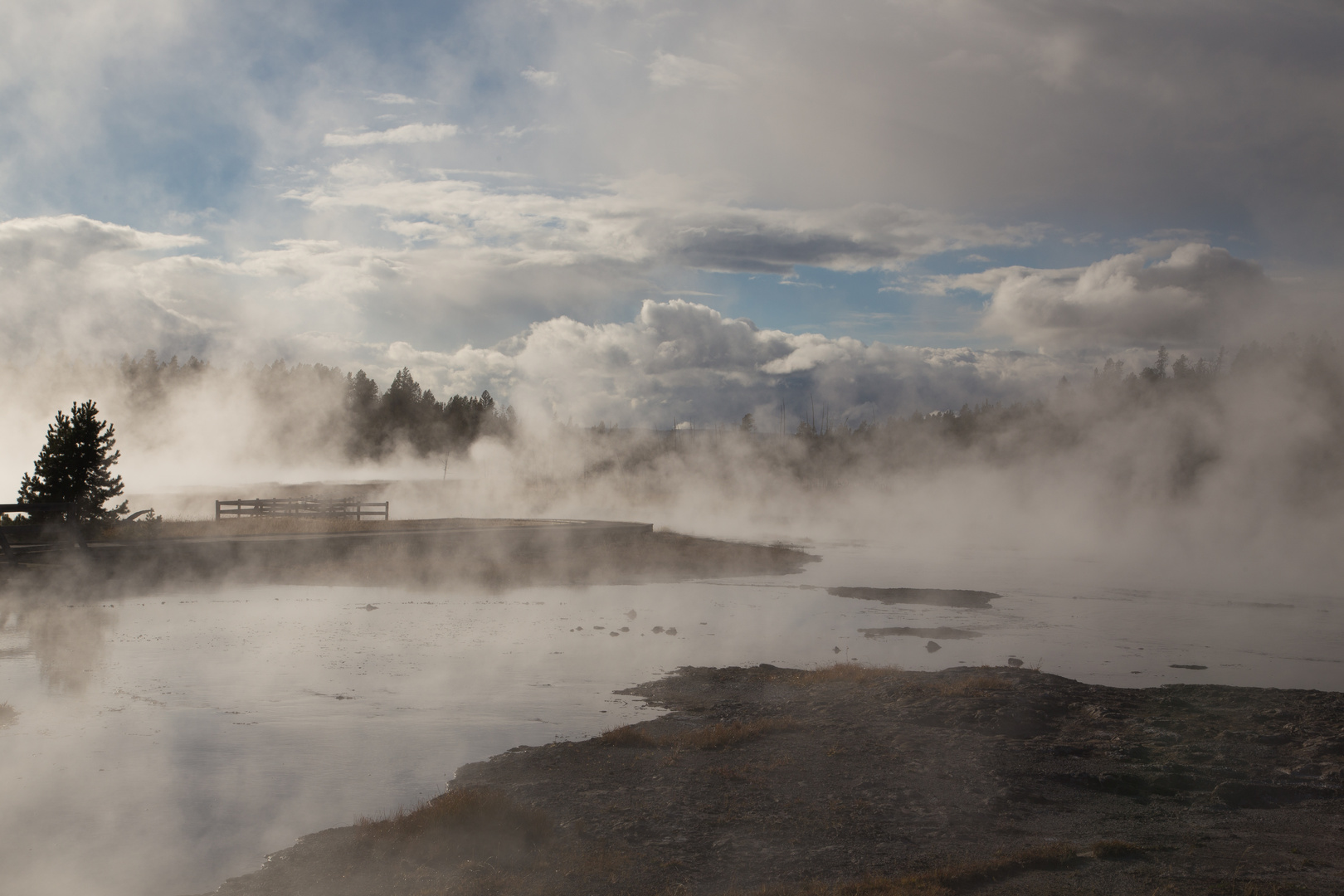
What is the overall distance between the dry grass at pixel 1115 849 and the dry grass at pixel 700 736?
13.8 feet

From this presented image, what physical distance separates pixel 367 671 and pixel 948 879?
32.8 feet

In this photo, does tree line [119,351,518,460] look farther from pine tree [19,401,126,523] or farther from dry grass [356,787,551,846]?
dry grass [356,787,551,846]

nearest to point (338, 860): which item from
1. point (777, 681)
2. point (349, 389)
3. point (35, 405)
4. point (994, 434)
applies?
point (777, 681)

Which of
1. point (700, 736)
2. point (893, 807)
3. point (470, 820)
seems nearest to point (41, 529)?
point (700, 736)

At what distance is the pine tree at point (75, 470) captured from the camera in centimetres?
2633

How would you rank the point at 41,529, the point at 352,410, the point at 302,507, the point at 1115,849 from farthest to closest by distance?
the point at 352,410 < the point at 302,507 < the point at 41,529 < the point at 1115,849

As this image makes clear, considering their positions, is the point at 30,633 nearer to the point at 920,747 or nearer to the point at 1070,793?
the point at 920,747

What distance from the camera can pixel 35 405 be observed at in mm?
73562

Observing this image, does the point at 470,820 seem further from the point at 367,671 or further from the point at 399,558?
the point at 399,558

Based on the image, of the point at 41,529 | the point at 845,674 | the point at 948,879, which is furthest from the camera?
the point at 41,529

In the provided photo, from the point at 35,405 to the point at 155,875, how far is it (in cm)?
8300

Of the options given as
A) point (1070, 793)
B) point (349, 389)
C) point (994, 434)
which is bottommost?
point (1070, 793)

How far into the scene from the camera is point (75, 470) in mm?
26609

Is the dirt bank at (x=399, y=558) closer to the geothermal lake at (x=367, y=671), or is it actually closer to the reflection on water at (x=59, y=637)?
the geothermal lake at (x=367, y=671)
